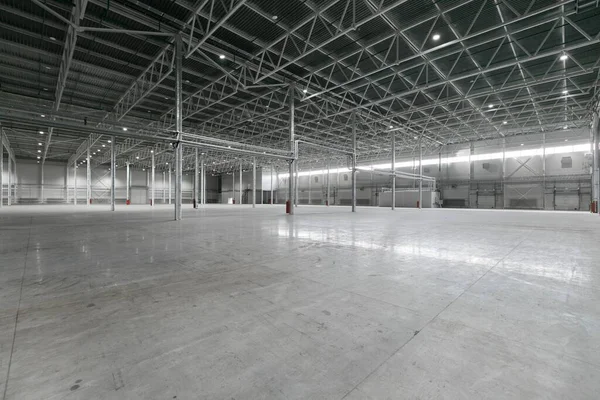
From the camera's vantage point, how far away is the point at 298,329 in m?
2.36

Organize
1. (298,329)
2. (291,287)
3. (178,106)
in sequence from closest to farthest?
(298,329)
(291,287)
(178,106)

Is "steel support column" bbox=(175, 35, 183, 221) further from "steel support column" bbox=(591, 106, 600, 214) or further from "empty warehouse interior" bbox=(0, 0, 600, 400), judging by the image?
"steel support column" bbox=(591, 106, 600, 214)

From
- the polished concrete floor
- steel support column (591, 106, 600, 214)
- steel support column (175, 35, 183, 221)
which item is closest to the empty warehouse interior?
the polished concrete floor

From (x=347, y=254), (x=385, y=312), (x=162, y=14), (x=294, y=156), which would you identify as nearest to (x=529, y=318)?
(x=385, y=312)

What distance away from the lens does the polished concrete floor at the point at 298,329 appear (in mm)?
1643

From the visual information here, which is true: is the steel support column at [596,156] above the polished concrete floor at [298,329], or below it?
above

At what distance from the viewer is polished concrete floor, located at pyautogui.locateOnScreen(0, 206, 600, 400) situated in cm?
164

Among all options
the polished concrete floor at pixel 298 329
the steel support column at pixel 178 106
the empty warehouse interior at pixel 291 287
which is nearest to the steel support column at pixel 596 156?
the empty warehouse interior at pixel 291 287

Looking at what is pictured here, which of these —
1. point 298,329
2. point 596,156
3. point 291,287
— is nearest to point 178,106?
point 291,287

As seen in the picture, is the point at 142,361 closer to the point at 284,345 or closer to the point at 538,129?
the point at 284,345

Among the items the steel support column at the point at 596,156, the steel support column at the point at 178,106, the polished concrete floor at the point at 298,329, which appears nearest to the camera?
the polished concrete floor at the point at 298,329

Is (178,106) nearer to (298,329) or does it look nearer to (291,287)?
(291,287)

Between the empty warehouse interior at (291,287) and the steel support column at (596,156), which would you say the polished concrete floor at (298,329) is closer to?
the empty warehouse interior at (291,287)

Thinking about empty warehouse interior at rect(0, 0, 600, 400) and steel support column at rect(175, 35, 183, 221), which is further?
steel support column at rect(175, 35, 183, 221)
